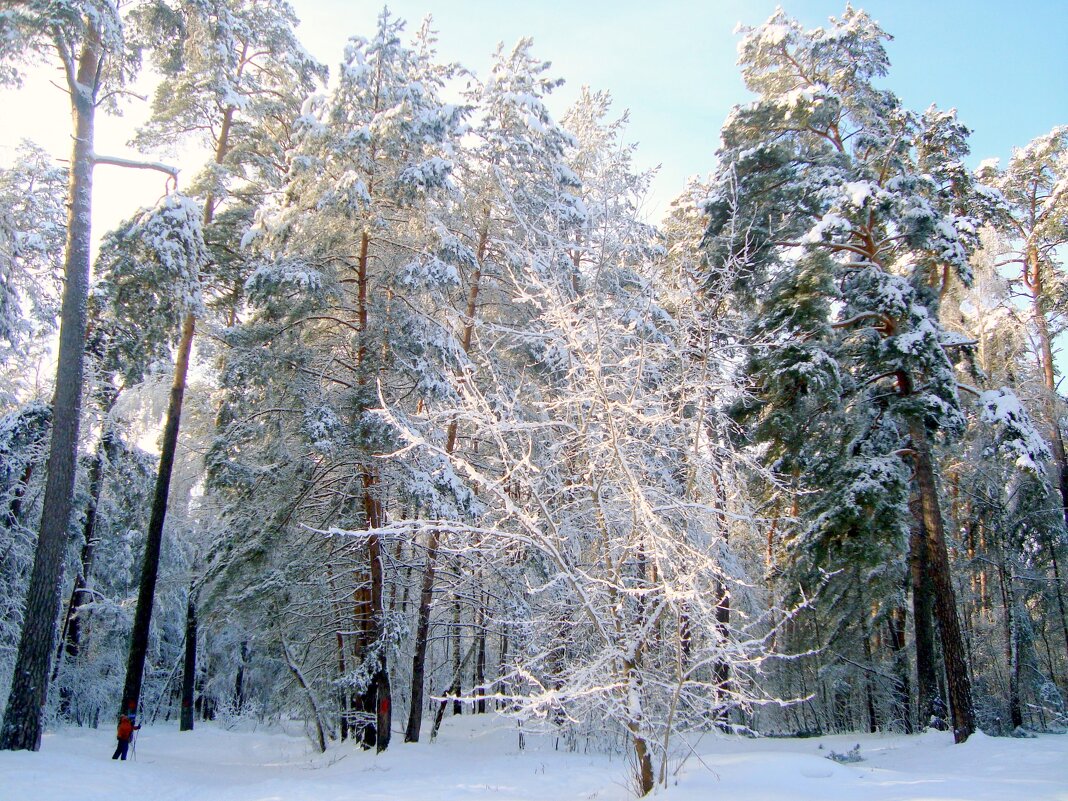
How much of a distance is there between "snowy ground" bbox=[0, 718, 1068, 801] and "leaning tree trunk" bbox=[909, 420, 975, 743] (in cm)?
40

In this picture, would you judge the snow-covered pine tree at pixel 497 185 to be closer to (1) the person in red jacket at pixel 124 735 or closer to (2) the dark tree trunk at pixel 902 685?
(1) the person in red jacket at pixel 124 735

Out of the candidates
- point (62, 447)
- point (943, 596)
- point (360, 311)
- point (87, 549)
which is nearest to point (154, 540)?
point (62, 447)

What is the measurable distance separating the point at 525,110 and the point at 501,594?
8611 millimetres

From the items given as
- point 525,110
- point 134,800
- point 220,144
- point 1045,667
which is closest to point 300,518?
point 134,800

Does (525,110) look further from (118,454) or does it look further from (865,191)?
(118,454)

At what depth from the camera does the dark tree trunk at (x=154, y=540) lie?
1166cm

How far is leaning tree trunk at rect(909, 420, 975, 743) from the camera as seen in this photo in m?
9.98

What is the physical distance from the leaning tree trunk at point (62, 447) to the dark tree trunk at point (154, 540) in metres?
1.88

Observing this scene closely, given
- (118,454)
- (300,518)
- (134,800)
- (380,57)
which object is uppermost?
(380,57)

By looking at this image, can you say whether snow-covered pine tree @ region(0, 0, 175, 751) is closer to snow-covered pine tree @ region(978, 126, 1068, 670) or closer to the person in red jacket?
the person in red jacket

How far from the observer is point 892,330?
1175 centimetres

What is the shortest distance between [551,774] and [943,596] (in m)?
6.72

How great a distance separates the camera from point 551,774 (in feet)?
29.4

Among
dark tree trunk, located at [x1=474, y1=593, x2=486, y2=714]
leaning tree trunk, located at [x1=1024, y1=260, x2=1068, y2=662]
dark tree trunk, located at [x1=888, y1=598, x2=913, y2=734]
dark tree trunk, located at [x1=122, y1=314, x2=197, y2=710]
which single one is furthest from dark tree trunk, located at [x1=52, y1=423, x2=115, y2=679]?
leaning tree trunk, located at [x1=1024, y1=260, x2=1068, y2=662]
